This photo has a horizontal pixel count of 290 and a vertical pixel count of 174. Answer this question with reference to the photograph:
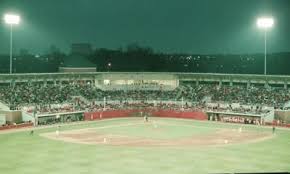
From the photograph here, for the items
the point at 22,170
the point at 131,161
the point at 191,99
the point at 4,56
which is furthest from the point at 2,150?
the point at 4,56

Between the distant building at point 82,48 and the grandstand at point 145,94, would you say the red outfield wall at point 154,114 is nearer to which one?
the grandstand at point 145,94

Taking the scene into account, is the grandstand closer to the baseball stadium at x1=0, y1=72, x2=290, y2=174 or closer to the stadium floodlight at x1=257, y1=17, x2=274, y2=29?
the baseball stadium at x1=0, y1=72, x2=290, y2=174

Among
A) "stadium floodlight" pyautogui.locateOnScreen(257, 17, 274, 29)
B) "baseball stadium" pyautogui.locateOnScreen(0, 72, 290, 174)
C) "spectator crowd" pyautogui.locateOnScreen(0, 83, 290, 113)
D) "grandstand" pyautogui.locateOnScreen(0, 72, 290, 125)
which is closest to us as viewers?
"baseball stadium" pyautogui.locateOnScreen(0, 72, 290, 174)

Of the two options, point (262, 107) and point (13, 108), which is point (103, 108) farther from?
point (262, 107)

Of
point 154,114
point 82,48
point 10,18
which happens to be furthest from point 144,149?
point 82,48

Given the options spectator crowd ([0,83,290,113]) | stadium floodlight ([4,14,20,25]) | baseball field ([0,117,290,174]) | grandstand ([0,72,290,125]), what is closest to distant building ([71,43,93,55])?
grandstand ([0,72,290,125])

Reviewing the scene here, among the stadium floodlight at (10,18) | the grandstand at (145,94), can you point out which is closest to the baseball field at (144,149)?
the grandstand at (145,94)

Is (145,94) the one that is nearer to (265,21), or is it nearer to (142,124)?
(142,124)

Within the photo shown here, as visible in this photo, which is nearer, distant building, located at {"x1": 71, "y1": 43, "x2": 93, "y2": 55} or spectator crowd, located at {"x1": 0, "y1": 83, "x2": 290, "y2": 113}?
spectator crowd, located at {"x1": 0, "y1": 83, "x2": 290, "y2": 113}

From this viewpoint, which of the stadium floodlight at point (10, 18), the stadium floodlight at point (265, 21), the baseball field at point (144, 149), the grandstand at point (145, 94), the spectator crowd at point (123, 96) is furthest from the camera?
the stadium floodlight at point (265, 21)
